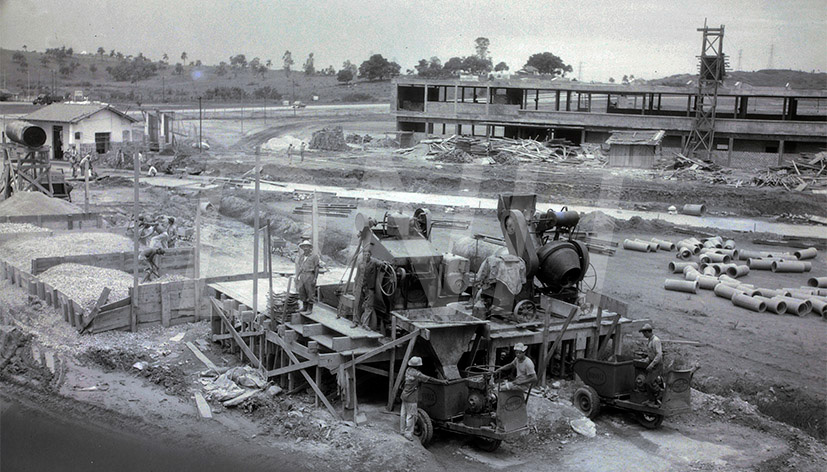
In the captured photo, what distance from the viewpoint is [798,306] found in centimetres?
2039

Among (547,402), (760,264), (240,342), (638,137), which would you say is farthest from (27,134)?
(638,137)

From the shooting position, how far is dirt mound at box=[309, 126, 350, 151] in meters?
53.7

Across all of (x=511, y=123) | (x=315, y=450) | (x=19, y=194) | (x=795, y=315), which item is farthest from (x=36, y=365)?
(x=511, y=123)

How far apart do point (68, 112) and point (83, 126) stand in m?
1.25

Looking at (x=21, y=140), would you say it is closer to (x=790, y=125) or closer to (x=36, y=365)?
(x=36, y=365)

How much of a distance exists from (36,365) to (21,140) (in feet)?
56.1

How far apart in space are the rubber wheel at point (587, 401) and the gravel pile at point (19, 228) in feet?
62.9

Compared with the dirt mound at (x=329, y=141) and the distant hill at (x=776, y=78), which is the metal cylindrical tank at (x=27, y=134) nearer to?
the dirt mound at (x=329, y=141)

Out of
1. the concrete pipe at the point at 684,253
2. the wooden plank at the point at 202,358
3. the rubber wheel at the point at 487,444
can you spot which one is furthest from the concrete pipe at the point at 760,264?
the wooden plank at the point at 202,358

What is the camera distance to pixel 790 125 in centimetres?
4716

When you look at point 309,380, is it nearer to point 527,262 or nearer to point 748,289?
point 527,262

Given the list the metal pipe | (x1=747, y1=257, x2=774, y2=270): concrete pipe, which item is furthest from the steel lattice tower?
(x1=747, y1=257, x2=774, y2=270): concrete pipe

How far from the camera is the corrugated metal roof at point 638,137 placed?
46319mm

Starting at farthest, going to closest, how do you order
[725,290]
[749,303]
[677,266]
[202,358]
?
[677,266] < [725,290] < [749,303] < [202,358]
